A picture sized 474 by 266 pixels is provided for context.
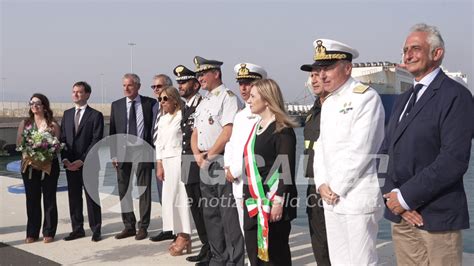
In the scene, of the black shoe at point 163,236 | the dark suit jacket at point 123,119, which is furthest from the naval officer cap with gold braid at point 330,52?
the black shoe at point 163,236

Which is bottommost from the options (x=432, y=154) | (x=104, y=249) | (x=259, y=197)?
(x=104, y=249)

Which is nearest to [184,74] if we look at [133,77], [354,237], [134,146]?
[133,77]

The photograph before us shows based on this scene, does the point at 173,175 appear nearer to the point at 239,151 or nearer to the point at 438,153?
the point at 239,151

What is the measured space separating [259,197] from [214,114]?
1057mm

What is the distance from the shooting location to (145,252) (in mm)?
5207

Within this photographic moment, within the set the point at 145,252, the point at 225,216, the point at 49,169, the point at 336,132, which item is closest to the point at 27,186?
the point at 49,169

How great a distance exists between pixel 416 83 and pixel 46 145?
4073 millimetres

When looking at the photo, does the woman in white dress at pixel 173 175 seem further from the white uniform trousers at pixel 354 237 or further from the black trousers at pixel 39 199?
the white uniform trousers at pixel 354 237

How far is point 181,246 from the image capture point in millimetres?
5098

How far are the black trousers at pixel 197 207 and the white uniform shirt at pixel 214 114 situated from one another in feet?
1.57

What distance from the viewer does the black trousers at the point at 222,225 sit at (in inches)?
164

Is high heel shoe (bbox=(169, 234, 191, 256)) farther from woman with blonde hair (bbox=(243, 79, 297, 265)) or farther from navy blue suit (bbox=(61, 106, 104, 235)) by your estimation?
woman with blonde hair (bbox=(243, 79, 297, 265))

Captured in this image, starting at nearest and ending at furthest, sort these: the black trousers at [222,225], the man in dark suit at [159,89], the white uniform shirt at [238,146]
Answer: the white uniform shirt at [238,146] → the black trousers at [222,225] → the man in dark suit at [159,89]

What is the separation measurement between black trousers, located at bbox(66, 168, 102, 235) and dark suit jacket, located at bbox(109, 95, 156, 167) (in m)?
0.46
